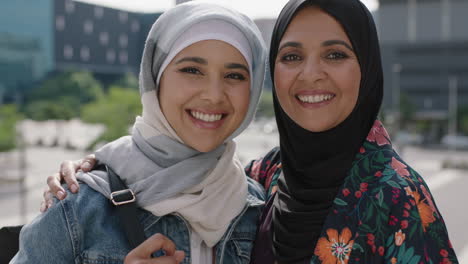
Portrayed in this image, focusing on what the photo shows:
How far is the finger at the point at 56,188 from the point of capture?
5.08ft

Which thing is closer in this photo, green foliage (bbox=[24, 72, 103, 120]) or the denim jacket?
the denim jacket

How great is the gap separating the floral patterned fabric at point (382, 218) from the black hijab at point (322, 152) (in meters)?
0.05

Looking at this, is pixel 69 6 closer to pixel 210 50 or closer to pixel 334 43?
pixel 210 50

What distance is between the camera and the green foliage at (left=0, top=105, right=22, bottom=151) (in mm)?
17828

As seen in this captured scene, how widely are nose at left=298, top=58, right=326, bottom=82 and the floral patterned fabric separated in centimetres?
27

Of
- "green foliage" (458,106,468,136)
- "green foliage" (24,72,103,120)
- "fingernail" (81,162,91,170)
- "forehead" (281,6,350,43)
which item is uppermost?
"forehead" (281,6,350,43)

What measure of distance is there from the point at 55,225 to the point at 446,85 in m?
39.7

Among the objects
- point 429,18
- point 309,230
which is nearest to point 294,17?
point 309,230

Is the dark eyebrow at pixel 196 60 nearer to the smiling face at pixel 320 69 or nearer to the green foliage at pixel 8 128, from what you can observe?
the smiling face at pixel 320 69

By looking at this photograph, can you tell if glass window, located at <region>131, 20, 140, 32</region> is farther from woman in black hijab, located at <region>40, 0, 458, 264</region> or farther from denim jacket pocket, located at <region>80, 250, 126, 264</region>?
denim jacket pocket, located at <region>80, 250, 126, 264</region>

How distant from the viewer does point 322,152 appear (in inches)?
66.7

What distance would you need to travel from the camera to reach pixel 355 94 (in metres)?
1.67

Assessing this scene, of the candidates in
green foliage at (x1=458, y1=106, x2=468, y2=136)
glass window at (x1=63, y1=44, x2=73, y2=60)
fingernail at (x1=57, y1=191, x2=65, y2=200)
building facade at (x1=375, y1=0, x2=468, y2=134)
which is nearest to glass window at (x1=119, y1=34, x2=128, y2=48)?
glass window at (x1=63, y1=44, x2=73, y2=60)

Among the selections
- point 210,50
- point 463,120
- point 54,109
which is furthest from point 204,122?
point 463,120
